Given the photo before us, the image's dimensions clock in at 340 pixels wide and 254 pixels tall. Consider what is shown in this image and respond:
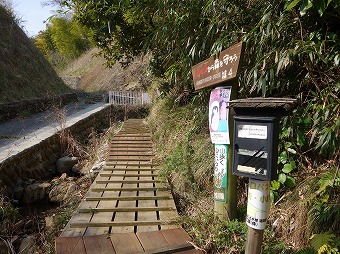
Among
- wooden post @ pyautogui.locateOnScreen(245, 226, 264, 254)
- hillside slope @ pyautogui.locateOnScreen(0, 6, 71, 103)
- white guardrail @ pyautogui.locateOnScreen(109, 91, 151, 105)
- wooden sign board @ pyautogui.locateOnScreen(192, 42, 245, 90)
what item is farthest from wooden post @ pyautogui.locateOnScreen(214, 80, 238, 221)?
white guardrail @ pyautogui.locateOnScreen(109, 91, 151, 105)

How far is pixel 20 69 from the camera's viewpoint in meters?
13.7

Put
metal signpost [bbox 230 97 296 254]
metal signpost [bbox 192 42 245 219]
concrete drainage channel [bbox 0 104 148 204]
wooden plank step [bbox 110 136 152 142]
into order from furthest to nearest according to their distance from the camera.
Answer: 1. wooden plank step [bbox 110 136 152 142]
2. concrete drainage channel [bbox 0 104 148 204]
3. metal signpost [bbox 192 42 245 219]
4. metal signpost [bbox 230 97 296 254]

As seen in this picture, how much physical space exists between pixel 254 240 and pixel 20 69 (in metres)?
14.4

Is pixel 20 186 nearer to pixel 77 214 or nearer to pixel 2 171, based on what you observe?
pixel 2 171

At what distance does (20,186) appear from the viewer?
5.29 meters

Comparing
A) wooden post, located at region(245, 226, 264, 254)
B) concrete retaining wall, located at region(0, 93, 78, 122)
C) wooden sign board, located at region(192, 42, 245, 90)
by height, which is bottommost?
wooden post, located at region(245, 226, 264, 254)

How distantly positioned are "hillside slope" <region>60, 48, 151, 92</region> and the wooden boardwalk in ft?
30.4

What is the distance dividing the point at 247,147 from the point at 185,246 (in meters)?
1.20

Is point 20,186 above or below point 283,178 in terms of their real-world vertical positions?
below

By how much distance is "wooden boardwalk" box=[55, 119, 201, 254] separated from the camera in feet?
8.50

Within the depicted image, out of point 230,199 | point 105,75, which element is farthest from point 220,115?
point 105,75

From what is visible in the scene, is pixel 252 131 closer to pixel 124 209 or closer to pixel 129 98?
pixel 124 209

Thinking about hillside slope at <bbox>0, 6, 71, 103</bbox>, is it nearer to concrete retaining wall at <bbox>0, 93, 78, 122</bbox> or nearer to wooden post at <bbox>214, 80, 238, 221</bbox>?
concrete retaining wall at <bbox>0, 93, 78, 122</bbox>

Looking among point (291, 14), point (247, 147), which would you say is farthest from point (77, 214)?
point (291, 14)
